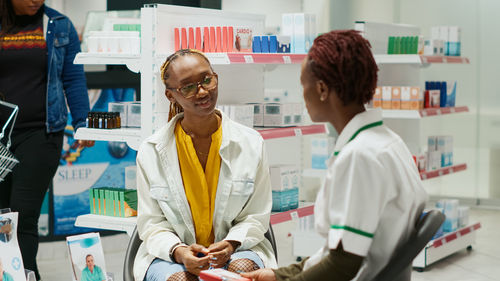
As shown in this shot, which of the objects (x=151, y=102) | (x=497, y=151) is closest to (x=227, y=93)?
(x=151, y=102)

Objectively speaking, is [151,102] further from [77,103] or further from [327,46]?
[327,46]

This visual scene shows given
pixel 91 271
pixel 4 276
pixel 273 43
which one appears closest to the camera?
pixel 4 276

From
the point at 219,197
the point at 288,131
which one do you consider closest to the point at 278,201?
the point at 288,131

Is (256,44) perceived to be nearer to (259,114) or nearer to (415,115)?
(259,114)

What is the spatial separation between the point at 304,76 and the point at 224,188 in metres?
1.00

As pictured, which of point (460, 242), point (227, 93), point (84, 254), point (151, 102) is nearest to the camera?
point (84, 254)

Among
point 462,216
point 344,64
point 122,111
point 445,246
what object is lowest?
point 445,246

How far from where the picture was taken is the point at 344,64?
6.16 feet

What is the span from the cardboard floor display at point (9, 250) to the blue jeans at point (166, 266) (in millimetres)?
680

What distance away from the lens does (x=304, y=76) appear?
195 cm

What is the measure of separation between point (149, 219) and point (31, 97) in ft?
4.44

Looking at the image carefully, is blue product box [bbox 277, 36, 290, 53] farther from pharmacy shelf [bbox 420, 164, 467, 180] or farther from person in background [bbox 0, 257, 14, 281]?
person in background [bbox 0, 257, 14, 281]

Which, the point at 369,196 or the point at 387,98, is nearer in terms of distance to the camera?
the point at 369,196

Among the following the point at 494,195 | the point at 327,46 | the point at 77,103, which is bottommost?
the point at 494,195
